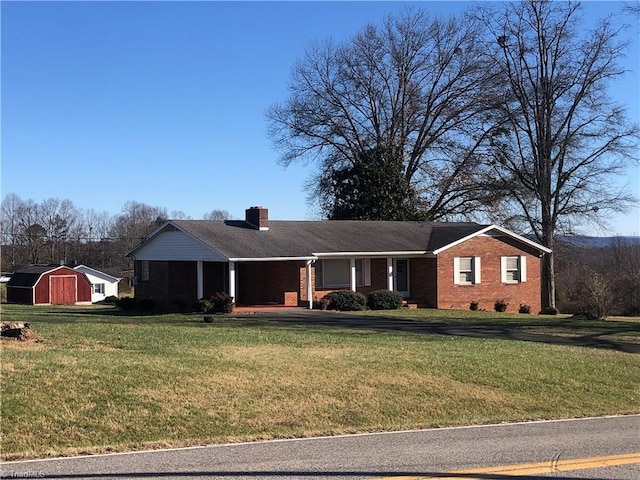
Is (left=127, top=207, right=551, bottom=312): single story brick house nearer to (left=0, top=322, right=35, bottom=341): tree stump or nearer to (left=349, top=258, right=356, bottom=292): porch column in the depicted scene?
(left=349, top=258, right=356, bottom=292): porch column

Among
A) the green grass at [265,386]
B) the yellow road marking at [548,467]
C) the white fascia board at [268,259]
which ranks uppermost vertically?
the white fascia board at [268,259]

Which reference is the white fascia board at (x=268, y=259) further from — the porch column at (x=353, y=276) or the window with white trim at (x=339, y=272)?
the window with white trim at (x=339, y=272)

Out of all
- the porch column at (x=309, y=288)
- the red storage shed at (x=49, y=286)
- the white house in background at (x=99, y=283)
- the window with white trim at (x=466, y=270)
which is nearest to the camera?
the porch column at (x=309, y=288)

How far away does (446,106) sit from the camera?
4919 centimetres

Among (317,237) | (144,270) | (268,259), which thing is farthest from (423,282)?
(144,270)

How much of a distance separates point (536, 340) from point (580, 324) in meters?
5.75

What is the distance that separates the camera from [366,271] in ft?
116

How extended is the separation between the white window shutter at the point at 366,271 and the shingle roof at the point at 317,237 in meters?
1.00

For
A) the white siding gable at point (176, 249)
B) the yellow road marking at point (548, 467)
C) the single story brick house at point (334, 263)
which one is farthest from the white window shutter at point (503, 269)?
the yellow road marking at point (548, 467)

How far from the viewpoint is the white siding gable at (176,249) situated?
30266 millimetres

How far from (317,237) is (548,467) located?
2713 cm

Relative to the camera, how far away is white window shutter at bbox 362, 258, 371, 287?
3541cm

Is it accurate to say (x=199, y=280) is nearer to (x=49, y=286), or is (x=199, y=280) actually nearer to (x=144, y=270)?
(x=144, y=270)

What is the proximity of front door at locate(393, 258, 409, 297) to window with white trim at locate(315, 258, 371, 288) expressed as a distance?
4.76 feet
